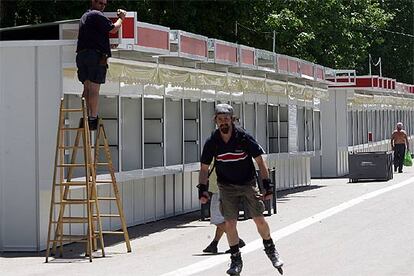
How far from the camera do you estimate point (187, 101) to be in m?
22.3

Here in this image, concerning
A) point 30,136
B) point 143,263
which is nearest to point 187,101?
point 30,136

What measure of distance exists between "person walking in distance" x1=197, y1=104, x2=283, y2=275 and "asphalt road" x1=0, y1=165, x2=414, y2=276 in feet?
2.10

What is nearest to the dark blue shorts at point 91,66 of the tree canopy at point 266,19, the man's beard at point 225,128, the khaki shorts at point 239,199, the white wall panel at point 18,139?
the white wall panel at point 18,139

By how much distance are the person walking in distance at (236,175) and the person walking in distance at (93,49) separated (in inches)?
135

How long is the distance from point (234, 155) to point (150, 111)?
8456mm

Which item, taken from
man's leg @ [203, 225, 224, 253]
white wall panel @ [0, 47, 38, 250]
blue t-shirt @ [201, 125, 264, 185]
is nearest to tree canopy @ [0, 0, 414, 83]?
white wall panel @ [0, 47, 38, 250]

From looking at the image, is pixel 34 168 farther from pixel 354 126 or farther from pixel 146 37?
pixel 354 126

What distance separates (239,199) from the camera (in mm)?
12680

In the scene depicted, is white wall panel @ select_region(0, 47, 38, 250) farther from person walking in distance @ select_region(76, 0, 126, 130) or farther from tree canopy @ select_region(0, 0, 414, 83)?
tree canopy @ select_region(0, 0, 414, 83)

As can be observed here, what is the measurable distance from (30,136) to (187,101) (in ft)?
21.8

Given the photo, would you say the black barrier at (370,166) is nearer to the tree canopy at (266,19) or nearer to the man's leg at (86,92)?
the tree canopy at (266,19)

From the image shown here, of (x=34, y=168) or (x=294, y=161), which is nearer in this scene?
(x=34, y=168)

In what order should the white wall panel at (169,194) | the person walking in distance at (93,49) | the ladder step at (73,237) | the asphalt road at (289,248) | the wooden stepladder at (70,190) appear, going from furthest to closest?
the white wall panel at (169,194), the person walking in distance at (93,49), the ladder step at (73,237), the wooden stepladder at (70,190), the asphalt road at (289,248)

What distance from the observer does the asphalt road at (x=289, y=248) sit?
1336cm
